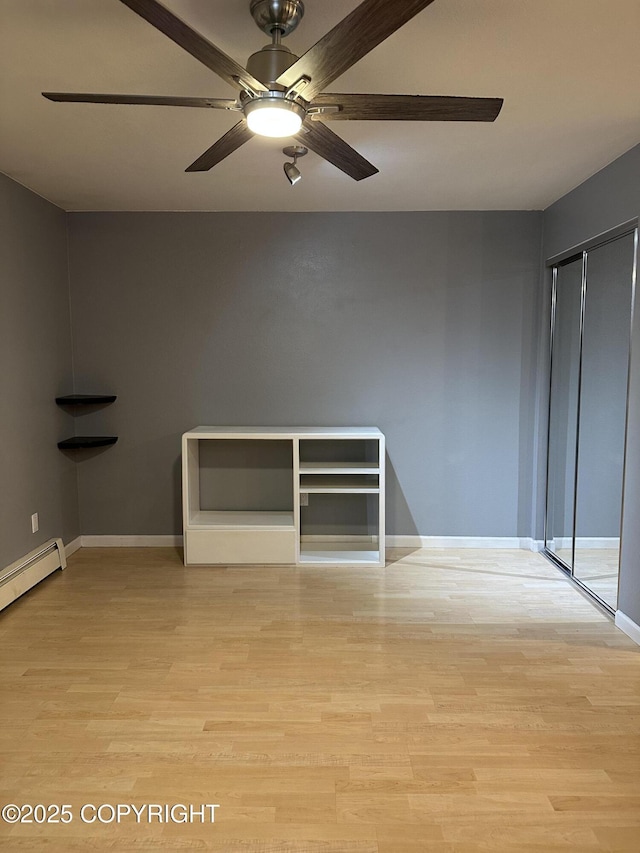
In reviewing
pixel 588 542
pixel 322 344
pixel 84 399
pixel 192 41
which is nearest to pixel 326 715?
pixel 588 542

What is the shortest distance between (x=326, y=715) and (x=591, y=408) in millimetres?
2398

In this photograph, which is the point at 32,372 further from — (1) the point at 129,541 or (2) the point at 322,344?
(2) the point at 322,344

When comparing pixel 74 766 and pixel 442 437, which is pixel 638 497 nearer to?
pixel 442 437

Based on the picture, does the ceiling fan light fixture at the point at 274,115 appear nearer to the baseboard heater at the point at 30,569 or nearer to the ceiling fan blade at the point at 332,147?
the ceiling fan blade at the point at 332,147

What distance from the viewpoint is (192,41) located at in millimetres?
1637

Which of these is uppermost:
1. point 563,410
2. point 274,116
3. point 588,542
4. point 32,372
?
point 274,116

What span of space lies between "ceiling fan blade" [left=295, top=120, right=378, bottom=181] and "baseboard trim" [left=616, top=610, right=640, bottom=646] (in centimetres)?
257

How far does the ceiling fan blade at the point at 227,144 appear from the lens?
2176 mm

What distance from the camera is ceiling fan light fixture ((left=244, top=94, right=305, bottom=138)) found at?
1.91 meters

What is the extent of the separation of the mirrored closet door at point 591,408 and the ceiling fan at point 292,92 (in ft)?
5.93

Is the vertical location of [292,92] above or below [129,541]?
above

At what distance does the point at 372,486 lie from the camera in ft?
14.5

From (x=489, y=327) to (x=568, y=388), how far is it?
31.1 inches

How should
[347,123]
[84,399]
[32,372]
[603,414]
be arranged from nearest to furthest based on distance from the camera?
[347,123] < [603,414] < [32,372] < [84,399]
